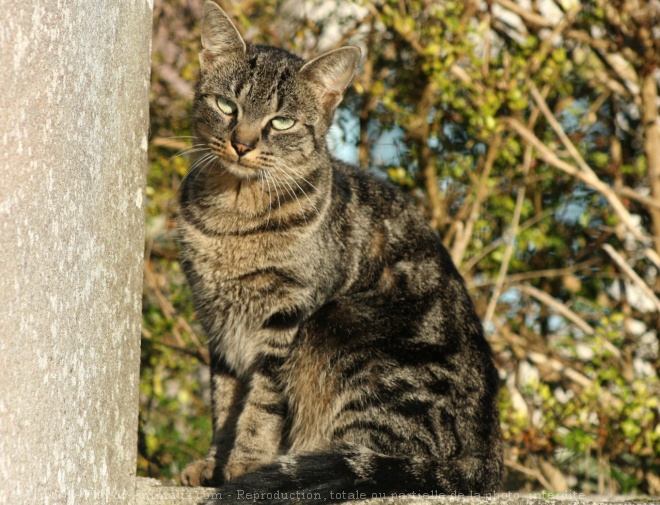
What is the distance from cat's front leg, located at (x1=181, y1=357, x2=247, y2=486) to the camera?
9.11 ft

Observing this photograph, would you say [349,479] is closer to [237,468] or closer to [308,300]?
[237,468]

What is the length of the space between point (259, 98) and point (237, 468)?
1.35 metres

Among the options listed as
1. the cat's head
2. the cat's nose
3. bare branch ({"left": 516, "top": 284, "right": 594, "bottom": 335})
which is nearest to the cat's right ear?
the cat's head

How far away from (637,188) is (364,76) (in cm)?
176

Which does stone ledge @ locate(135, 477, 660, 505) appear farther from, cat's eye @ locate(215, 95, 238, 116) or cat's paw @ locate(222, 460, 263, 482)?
cat's eye @ locate(215, 95, 238, 116)

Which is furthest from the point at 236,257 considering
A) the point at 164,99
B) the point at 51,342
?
the point at 164,99

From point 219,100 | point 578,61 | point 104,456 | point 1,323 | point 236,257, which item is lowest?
point 104,456

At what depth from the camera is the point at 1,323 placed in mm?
1383

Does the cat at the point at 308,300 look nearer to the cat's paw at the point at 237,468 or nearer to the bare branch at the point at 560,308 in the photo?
the cat's paw at the point at 237,468

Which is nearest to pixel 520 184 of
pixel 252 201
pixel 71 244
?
→ pixel 252 201

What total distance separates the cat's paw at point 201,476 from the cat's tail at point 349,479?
547 mm

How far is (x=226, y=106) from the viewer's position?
9.57ft

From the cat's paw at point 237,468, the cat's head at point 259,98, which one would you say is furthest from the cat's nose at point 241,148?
the cat's paw at point 237,468

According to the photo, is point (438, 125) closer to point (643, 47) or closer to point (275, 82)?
point (643, 47)
